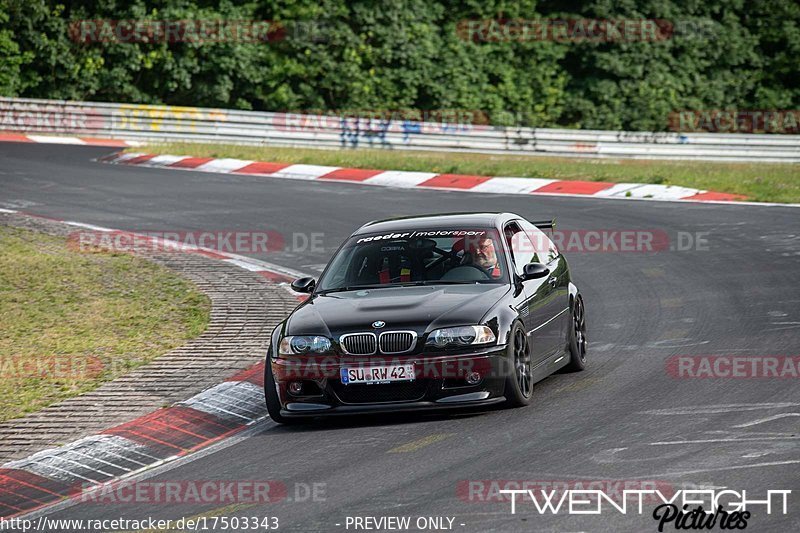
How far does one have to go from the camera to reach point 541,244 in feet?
36.0

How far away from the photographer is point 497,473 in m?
7.36

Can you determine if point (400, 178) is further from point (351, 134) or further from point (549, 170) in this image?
point (351, 134)

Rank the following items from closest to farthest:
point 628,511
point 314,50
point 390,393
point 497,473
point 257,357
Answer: point 628,511, point 497,473, point 390,393, point 257,357, point 314,50

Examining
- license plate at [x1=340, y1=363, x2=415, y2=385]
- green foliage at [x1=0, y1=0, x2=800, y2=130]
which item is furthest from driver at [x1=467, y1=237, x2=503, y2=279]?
green foliage at [x1=0, y1=0, x2=800, y2=130]

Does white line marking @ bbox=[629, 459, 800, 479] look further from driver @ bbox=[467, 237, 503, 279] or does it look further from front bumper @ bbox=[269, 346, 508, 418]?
driver @ bbox=[467, 237, 503, 279]

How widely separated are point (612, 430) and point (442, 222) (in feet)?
9.27

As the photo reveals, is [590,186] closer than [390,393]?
No

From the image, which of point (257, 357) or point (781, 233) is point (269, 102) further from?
point (257, 357)

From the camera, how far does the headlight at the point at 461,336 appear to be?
28.9 feet

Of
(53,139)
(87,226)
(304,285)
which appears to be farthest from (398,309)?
(53,139)

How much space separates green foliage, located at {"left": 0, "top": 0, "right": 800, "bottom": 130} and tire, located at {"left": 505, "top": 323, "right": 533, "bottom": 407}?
26260mm

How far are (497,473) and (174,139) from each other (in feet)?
85.0

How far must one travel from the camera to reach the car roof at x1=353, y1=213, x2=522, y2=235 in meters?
10.4

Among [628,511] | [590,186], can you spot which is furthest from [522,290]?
[590,186]
